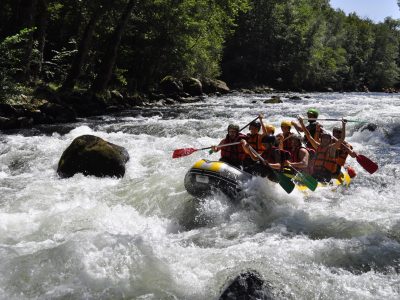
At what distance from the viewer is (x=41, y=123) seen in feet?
45.0

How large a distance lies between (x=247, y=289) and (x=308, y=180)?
3.30 m

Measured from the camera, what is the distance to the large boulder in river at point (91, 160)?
8.22 metres

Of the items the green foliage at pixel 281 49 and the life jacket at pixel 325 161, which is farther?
the green foliage at pixel 281 49

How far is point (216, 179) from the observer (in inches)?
253

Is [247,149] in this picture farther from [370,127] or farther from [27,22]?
[27,22]

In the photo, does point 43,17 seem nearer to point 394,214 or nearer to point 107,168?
point 107,168

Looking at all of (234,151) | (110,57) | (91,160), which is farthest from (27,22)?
(234,151)

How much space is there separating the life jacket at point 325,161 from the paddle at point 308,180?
3.09ft

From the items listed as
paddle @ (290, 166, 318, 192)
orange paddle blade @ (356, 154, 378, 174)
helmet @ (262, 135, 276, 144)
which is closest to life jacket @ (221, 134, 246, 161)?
helmet @ (262, 135, 276, 144)

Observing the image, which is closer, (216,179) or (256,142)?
(216,179)

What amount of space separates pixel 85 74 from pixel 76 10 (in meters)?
2.76

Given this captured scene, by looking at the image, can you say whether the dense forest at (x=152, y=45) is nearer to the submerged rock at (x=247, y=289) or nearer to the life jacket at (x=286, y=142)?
the life jacket at (x=286, y=142)

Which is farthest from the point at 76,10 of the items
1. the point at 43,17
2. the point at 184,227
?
the point at 184,227

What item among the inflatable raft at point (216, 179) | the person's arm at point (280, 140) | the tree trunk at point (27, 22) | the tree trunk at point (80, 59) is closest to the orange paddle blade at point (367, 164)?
the person's arm at point (280, 140)
